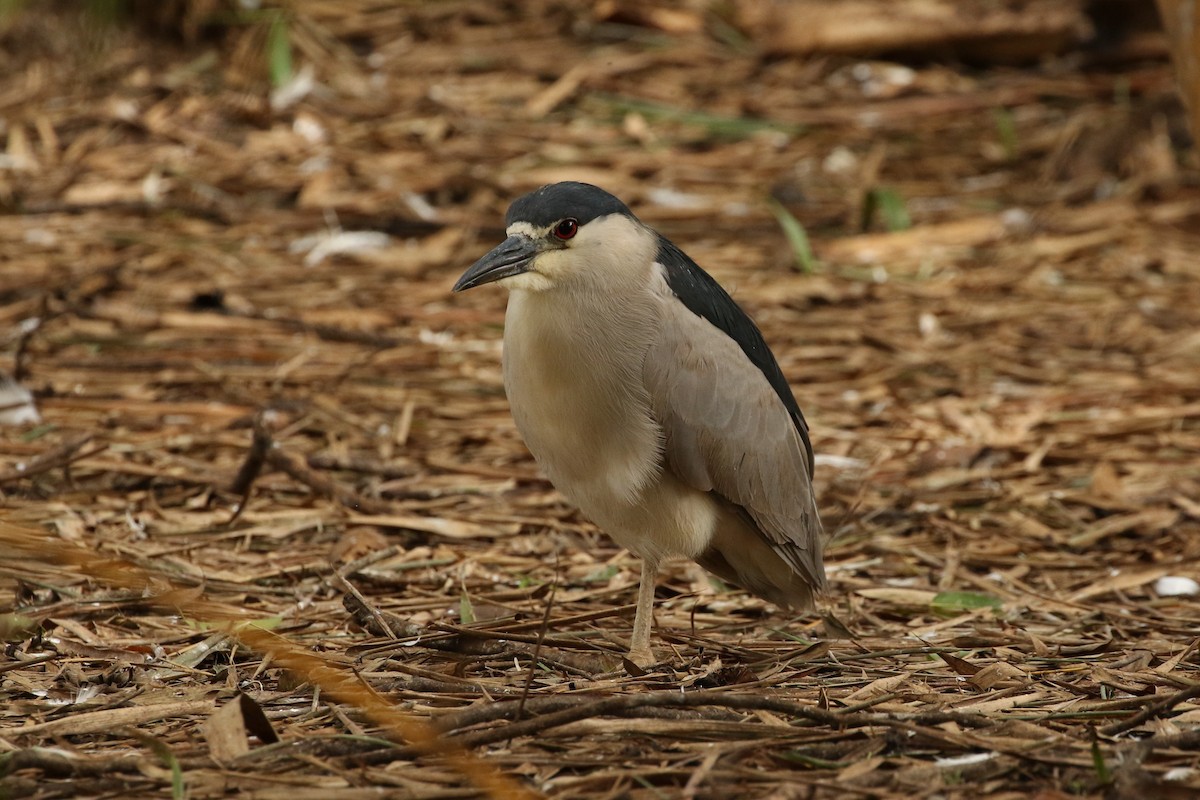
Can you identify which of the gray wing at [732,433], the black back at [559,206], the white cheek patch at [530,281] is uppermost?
the black back at [559,206]

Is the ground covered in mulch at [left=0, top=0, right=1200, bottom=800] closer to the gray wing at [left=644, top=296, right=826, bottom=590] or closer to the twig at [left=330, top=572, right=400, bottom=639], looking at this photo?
the twig at [left=330, top=572, right=400, bottom=639]

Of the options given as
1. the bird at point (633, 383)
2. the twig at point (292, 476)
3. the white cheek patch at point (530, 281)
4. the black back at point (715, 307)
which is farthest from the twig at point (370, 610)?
the black back at point (715, 307)

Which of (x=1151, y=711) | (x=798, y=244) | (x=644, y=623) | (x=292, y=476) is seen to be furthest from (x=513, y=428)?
(x=1151, y=711)

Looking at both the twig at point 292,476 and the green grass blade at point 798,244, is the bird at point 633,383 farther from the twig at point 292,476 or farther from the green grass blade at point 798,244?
the green grass blade at point 798,244

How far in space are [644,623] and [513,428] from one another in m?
1.94

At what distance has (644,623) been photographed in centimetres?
418

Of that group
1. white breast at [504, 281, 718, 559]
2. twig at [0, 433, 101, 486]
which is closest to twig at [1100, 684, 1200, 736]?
white breast at [504, 281, 718, 559]

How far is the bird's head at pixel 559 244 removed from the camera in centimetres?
405

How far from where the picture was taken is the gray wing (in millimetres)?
4109

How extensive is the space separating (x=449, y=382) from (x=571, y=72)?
3901 millimetres

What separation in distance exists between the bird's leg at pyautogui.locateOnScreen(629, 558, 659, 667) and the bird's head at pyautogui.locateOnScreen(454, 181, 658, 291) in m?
0.88

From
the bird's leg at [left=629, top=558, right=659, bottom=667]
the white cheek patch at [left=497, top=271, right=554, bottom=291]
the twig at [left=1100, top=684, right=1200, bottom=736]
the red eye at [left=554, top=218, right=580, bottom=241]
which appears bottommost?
the bird's leg at [left=629, top=558, right=659, bottom=667]

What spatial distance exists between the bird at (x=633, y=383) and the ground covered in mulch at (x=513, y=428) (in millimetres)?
396

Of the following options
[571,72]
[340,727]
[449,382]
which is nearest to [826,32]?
[571,72]
